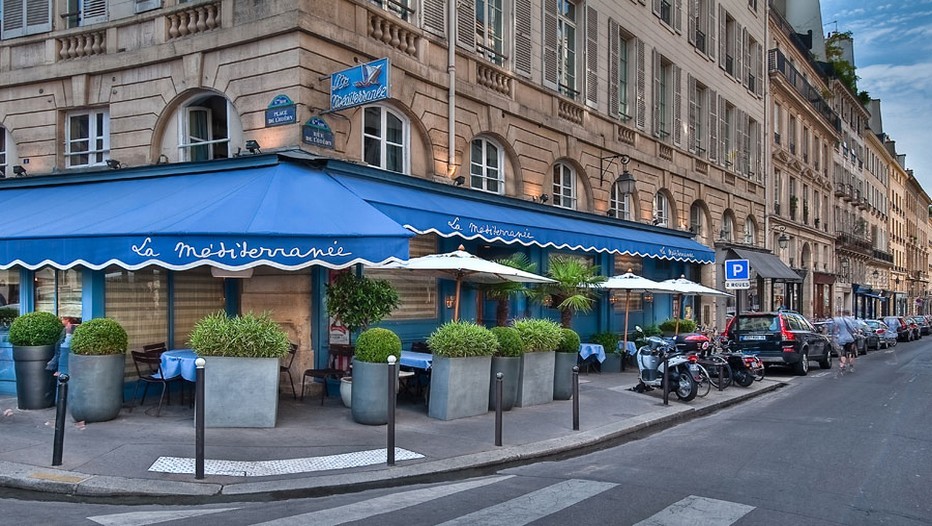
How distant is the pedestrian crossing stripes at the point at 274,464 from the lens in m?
6.92

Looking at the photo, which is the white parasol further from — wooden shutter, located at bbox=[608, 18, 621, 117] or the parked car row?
wooden shutter, located at bbox=[608, 18, 621, 117]

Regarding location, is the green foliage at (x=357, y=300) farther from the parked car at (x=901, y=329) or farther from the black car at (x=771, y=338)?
the parked car at (x=901, y=329)

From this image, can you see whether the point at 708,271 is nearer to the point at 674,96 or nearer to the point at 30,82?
the point at 674,96

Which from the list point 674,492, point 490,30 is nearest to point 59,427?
point 674,492

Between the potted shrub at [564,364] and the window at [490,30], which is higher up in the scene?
the window at [490,30]

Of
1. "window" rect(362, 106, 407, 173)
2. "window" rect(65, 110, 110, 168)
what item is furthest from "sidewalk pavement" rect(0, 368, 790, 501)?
"window" rect(65, 110, 110, 168)

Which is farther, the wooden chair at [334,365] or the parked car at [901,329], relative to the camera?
the parked car at [901,329]

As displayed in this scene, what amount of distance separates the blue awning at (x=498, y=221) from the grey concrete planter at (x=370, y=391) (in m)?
2.71

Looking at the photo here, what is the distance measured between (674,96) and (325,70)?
15.9 metres

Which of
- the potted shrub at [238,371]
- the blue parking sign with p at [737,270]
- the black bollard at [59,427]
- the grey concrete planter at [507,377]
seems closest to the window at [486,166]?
the grey concrete planter at [507,377]

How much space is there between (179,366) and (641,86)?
55.9ft

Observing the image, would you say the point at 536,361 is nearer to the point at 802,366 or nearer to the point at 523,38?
the point at 523,38

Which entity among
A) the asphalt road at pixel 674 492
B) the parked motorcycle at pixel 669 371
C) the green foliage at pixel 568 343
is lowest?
the asphalt road at pixel 674 492

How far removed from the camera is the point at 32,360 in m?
9.64
